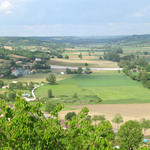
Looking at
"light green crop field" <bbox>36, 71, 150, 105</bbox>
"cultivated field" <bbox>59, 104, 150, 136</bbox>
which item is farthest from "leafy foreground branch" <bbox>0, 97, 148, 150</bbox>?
"light green crop field" <bbox>36, 71, 150, 105</bbox>

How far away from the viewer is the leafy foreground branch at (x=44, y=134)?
1230 cm

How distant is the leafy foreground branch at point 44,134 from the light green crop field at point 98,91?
186ft

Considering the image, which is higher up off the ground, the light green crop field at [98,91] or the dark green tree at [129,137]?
the dark green tree at [129,137]

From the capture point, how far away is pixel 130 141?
37.7 meters

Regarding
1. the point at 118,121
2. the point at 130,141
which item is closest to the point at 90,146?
the point at 130,141

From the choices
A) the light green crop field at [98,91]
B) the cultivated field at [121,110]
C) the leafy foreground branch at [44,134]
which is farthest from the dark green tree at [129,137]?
the light green crop field at [98,91]

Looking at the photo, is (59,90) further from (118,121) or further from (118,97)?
(118,121)

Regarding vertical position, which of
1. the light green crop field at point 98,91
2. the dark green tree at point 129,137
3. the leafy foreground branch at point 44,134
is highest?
the leafy foreground branch at point 44,134

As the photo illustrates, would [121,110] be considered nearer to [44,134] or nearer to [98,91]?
[98,91]

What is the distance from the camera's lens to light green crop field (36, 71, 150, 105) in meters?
73.3

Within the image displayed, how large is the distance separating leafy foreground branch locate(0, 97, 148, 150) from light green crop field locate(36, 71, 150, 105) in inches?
2231

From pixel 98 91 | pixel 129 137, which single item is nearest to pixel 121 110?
pixel 98 91

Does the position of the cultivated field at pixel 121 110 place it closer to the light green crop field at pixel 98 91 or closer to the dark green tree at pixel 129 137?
the light green crop field at pixel 98 91

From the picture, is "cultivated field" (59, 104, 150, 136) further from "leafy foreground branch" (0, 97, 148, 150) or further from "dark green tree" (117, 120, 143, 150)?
"leafy foreground branch" (0, 97, 148, 150)
